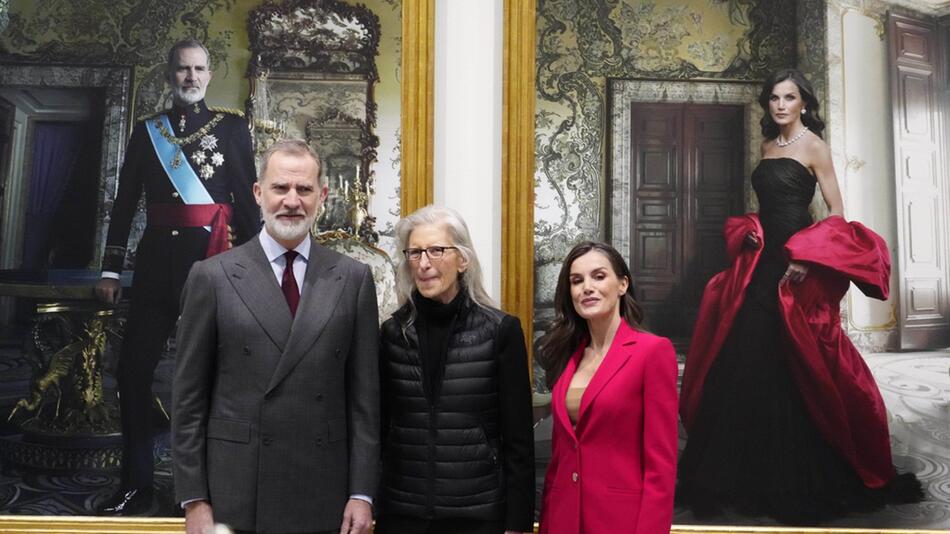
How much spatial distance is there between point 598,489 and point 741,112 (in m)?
1.66

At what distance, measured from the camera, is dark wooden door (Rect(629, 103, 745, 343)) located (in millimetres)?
2721

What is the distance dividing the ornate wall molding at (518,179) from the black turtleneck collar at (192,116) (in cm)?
115

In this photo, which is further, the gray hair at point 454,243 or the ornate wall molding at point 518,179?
the ornate wall molding at point 518,179

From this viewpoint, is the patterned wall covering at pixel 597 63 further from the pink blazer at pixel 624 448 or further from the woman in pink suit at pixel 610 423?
the pink blazer at pixel 624 448

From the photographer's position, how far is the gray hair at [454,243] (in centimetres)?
198

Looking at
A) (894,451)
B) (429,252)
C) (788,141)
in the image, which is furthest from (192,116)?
(894,451)

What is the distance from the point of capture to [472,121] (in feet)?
8.90

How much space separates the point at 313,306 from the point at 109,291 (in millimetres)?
1268

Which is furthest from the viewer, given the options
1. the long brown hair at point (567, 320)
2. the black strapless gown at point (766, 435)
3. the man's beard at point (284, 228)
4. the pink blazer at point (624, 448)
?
the black strapless gown at point (766, 435)

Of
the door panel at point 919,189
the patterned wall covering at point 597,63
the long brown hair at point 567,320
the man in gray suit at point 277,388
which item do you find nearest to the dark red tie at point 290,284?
the man in gray suit at point 277,388

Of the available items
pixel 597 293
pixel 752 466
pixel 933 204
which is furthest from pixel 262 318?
pixel 933 204

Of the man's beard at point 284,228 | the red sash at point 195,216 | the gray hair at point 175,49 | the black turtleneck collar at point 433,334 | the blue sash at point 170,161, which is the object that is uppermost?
the gray hair at point 175,49

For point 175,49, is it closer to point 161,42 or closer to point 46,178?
point 161,42

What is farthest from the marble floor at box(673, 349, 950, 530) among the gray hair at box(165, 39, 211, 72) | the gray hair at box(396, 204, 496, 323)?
the gray hair at box(165, 39, 211, 72)
